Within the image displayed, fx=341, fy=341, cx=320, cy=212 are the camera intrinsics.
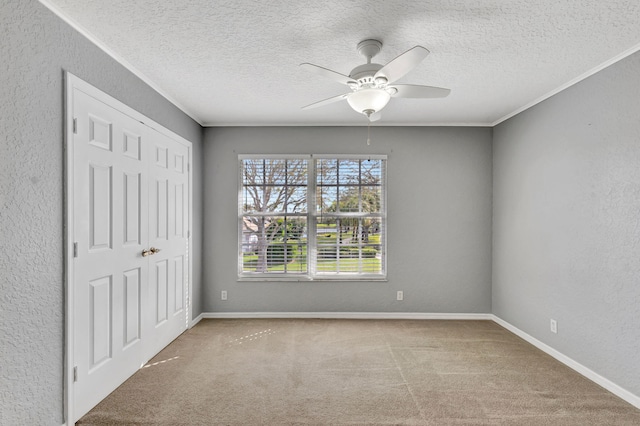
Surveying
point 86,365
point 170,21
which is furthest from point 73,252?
point 170,21

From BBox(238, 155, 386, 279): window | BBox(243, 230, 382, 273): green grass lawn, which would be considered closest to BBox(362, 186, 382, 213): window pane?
BBox(238, 155, 386, 279): window

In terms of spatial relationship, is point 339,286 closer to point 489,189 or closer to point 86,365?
point 489,189

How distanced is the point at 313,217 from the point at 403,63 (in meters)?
2.65

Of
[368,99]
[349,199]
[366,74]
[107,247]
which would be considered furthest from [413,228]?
[107,247]

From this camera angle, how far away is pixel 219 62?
2564 mm

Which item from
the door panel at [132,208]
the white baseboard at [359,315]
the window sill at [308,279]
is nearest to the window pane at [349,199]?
the window sill at [308,279]

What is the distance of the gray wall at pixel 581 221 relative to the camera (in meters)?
2.42

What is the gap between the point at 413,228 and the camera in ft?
14.1

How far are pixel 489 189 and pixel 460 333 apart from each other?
182 cm

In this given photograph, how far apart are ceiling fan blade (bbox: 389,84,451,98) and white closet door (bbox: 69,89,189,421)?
2041 millimetres

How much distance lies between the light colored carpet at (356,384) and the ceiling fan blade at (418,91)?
7.00ft

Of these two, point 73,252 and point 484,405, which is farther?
point 484,405

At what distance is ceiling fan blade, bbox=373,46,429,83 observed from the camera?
176 cm

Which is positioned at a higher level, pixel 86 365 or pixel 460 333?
pixel 86 365
